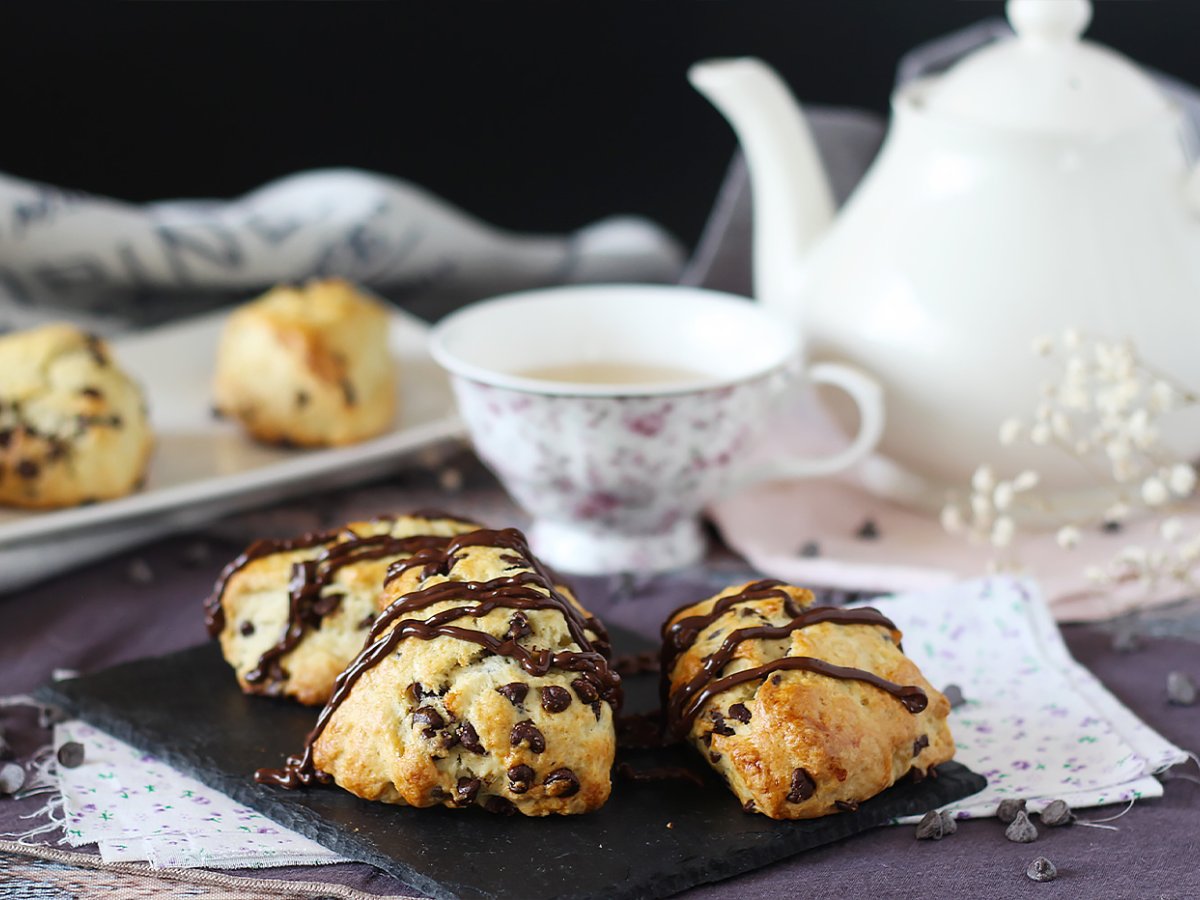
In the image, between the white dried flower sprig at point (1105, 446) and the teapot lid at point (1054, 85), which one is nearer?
the white dried flower sprig at point (1105, 446)

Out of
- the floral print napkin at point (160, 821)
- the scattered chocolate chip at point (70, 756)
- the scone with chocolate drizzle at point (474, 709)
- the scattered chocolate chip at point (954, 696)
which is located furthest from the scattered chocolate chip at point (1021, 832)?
the scattered chocolate chip at point (70, 756)

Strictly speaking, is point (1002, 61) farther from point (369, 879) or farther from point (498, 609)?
point (369, 879)

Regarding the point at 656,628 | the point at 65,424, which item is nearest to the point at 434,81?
the point at 65,424

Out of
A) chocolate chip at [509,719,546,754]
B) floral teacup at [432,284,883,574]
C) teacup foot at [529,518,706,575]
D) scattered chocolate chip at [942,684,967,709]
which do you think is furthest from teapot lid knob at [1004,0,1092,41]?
chocolate chip at [509,719,546,754]

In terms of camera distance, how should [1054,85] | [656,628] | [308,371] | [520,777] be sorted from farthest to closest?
[308,371] → [1054,85] → [656,628] → [520,777]

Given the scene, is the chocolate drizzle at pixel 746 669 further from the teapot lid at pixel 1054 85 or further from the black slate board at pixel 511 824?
the teapot lid at pixel 1054 85

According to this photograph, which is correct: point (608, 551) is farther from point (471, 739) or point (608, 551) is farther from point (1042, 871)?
point (1042, 871)

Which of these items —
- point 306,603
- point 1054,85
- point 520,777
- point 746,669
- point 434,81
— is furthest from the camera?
point 434,81
